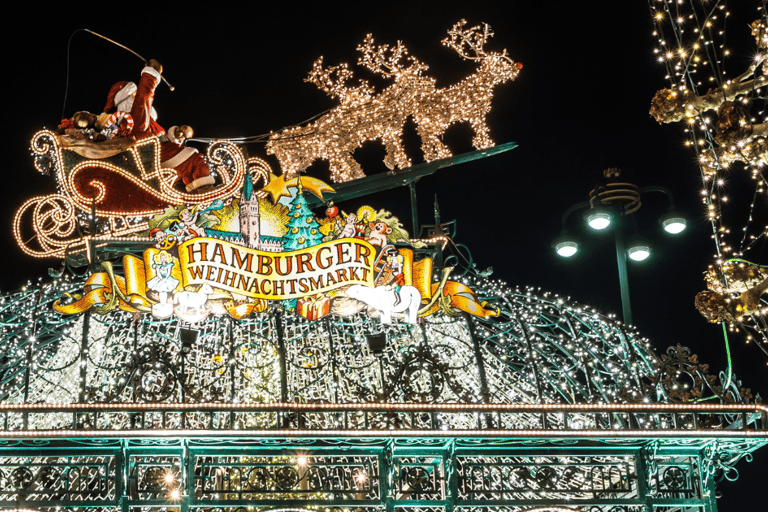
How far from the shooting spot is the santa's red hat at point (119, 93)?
1691 centimetres

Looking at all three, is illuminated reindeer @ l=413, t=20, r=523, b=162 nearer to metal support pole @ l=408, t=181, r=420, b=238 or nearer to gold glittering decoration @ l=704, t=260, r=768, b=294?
metal support pole @ l=408, t=181, r=420, b=238

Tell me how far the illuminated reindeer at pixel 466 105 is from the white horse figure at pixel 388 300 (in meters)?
3.75

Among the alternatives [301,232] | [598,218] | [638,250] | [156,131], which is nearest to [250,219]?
[301,232]

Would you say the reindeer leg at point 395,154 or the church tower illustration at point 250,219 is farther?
the reindeer leg at point 395,154

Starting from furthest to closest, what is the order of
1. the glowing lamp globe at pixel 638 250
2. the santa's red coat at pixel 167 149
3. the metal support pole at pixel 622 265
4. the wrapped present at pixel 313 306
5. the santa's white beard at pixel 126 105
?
1. the santa's white beard at pixel 126 105
2. the santa's red coat at pixel 167 149
3. the glowing lamp globe at pixel 638 250
4. the metal support pole at pixel 622 265
5. the wrapped present at pixel 313 306

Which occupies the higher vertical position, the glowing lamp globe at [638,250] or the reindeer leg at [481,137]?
the reindeer leg at [481,137]

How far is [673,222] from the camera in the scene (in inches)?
593

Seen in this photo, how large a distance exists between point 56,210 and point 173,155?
2.00 meters

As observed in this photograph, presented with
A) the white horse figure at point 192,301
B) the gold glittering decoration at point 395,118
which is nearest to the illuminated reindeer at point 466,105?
the gold glittering decoration at point 395,118

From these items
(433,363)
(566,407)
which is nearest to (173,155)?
(433,363)

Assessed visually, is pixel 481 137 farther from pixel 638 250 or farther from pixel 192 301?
pixel 192 301

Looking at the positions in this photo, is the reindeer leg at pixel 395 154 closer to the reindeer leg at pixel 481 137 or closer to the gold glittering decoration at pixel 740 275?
Answer: the reindeer leg at pixel 481 137

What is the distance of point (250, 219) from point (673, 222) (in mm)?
6168

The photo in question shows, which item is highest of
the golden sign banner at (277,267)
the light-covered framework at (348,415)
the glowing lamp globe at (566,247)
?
the glowing lamp globe at (566,247)
